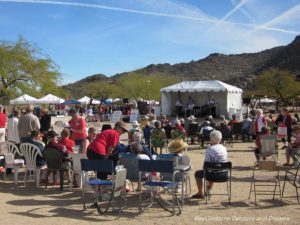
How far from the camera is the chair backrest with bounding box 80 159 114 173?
6.18m

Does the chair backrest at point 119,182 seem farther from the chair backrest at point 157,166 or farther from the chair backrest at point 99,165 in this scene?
the chair backrest at point 157,166

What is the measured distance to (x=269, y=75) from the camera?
49.1 metres

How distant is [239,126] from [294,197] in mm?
8888

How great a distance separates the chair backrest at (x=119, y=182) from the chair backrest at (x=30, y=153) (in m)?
2.27

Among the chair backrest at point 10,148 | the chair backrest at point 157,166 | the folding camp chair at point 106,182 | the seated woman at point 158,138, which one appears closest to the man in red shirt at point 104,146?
the folding camp chair at point 106,182

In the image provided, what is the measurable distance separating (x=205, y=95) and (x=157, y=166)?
21.6 meters

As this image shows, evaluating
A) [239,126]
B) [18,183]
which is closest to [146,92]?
[239,126]

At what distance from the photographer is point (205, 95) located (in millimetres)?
27266

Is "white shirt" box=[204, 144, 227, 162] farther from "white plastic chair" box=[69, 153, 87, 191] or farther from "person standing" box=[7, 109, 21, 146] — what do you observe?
"person standing" box=[7, 109, 21, 146]

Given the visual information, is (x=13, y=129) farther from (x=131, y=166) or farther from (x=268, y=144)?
(x=268, y=144)

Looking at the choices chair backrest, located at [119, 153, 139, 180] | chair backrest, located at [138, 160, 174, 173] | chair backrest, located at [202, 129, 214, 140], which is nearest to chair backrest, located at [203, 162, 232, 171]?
chair backrest, located at [138, 160, 174, 173]

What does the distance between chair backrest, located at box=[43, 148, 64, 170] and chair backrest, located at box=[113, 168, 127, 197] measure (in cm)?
163

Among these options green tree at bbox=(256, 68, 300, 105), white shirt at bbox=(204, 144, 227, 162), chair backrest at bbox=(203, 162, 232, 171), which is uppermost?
green tree at bbox=(256, 68, 300, 105)

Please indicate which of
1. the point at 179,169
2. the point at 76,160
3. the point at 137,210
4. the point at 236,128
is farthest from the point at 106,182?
the point at 236,128
